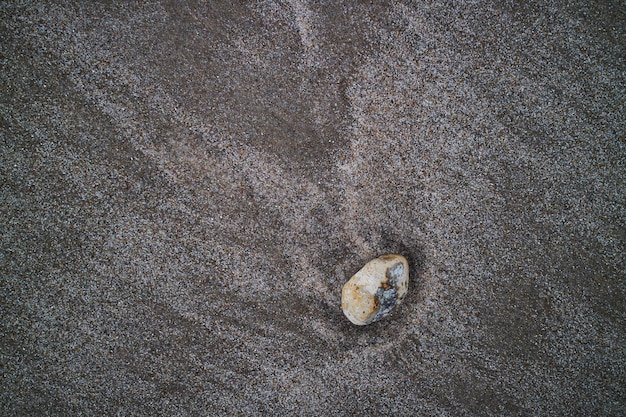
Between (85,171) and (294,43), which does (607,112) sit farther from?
(85,171)

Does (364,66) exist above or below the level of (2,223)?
above

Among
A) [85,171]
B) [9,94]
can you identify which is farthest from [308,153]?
[9,94]

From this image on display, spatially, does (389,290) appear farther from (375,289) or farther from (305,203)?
(305,203)

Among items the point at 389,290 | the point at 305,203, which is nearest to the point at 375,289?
the point at 389,290
